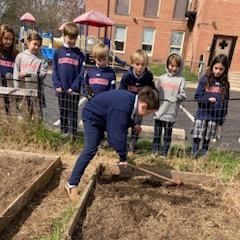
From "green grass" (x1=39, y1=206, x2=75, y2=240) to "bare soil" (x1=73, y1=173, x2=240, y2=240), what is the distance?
14cm

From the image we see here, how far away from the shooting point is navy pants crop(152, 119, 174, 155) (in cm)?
500

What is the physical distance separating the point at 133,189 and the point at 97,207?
25.8 inches

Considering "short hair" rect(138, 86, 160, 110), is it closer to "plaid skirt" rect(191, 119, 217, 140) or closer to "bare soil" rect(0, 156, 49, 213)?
"bare soil" rect(0, 156, 49, 213)

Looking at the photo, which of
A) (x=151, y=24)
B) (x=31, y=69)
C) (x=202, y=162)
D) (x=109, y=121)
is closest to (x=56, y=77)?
(x=31, y=69)

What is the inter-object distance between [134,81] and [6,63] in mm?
2115

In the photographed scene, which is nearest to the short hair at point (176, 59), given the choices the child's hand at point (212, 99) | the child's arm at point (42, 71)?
the child's hand at point (212, 99)

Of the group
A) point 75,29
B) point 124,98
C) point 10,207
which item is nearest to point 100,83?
point 75,29

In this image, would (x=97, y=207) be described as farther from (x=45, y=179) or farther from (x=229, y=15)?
(x=229, y=15)

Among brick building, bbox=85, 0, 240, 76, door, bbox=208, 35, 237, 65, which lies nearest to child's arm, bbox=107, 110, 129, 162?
door, bbox=208, 35, 237, 65

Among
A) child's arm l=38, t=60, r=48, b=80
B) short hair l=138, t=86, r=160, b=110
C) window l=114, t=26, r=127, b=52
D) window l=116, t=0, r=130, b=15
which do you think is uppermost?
window l=116, t=0, r=130, b=15

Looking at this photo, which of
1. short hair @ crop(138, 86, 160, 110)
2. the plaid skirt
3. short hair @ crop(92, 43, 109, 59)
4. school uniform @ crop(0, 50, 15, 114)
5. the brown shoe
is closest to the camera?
short hair @ crop(138, 86, 160, 110)

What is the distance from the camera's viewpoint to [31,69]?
17.1 feet

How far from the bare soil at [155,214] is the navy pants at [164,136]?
32.9 inches

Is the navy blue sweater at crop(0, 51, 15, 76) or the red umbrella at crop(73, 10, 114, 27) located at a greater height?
the red umbrella at crop(73, 10, 114, 27)
